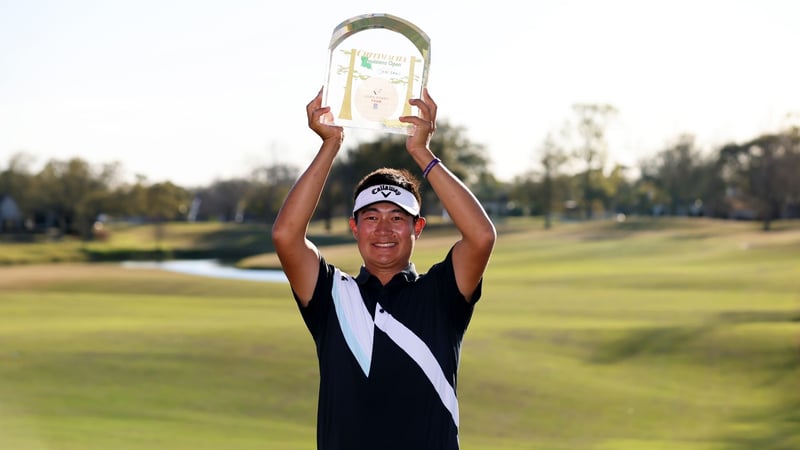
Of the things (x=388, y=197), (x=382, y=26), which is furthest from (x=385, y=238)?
(x=382, y=26)

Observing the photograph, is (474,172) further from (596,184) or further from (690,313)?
(690,313)

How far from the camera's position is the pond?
149 feet

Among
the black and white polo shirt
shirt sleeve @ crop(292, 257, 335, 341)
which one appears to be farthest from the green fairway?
the black and white polo shirt

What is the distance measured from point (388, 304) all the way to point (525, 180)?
76086 mm

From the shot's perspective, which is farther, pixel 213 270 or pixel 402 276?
pixel 213 270

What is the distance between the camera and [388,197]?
11.5 ft

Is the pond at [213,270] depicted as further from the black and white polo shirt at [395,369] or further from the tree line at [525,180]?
the black and white polo shirt at [395,369]

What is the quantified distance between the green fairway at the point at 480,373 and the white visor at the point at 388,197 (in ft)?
21.5

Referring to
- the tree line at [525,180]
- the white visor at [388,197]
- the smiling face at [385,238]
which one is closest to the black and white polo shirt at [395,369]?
the smiling face at [385,238]

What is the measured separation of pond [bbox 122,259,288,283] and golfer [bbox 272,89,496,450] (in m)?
35.6

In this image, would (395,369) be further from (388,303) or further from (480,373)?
(480,373)

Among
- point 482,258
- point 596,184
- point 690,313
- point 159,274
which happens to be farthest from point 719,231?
point 482,258

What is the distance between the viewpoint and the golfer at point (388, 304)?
335cm

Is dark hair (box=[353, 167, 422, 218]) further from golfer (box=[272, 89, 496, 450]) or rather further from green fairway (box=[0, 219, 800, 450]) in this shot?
green fairway (box=[0, 219, 800, 450])
